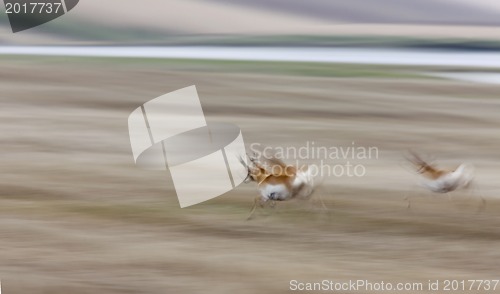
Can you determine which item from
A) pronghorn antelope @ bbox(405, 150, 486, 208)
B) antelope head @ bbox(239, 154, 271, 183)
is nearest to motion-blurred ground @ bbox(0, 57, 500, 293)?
pronghorn antelope @ bbox(405, 150, 486, 208)

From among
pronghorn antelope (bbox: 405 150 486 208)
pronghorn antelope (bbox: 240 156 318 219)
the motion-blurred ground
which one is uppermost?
pronghorn antelope (bbox: 240 156 318 219)

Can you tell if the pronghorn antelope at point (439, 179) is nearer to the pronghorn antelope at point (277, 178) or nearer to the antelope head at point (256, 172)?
the pronghorn antelope at point (277, 178)

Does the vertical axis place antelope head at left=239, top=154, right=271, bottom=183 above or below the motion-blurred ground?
above

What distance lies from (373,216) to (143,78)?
1050 cm

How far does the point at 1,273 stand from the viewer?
5.74 meters

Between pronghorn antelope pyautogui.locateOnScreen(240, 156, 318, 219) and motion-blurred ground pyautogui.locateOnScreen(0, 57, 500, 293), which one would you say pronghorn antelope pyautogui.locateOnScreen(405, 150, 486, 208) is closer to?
motion-blurred ground pyautogui.locateOnScreen(0, 57, 500, 293)

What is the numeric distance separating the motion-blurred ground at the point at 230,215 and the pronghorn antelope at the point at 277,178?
0.25 m

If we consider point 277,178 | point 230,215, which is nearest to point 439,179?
point 277,178

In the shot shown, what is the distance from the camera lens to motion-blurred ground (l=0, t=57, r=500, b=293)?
5914 mm

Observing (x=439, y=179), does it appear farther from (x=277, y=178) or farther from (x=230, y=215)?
(x=230, y=215)

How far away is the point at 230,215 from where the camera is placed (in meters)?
7.13

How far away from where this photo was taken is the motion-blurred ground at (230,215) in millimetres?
5914

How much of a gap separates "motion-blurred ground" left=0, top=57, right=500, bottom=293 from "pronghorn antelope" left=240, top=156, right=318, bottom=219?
0.84 feet

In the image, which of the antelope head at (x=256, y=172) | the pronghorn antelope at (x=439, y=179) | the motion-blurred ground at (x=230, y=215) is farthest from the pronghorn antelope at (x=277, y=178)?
the pronghorn antelope at (x=439, y=179)
